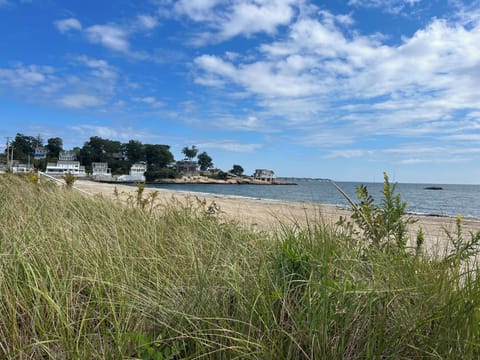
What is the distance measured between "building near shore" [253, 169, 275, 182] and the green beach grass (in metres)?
122

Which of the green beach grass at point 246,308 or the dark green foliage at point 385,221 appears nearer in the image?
the green beach grass at point 246,308

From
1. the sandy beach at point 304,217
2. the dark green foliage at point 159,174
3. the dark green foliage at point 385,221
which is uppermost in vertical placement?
the dark green foliage at point 159,174

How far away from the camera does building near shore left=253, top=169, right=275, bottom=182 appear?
125188mm

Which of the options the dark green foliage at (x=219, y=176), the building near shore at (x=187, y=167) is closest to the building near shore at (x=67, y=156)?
the building near shore at (x=187, y=167)

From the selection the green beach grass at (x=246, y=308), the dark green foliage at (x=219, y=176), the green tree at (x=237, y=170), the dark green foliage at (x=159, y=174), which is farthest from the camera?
the green tree at (x=237, y=170)

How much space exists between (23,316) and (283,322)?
1380 mm

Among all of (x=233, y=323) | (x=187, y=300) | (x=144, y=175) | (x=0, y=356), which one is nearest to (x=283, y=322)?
(x=233, y=323)

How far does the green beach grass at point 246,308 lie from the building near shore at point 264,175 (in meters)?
122

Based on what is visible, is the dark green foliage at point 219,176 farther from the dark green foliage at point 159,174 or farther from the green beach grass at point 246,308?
the green beach grass at point 246,308

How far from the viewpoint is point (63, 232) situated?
259cm

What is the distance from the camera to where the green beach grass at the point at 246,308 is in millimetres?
1272

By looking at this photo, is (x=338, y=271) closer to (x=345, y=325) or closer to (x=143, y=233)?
(x=345, y=325)

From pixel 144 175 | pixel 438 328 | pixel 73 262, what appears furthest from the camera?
pixel 144 175

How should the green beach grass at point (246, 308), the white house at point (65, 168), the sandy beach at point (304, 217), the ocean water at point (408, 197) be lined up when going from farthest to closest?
the white house at point (65, 168) < the ocean water at point (408, 197) < the sandy beach at point (304, 217) < the green beach grass at point (246, 308)
